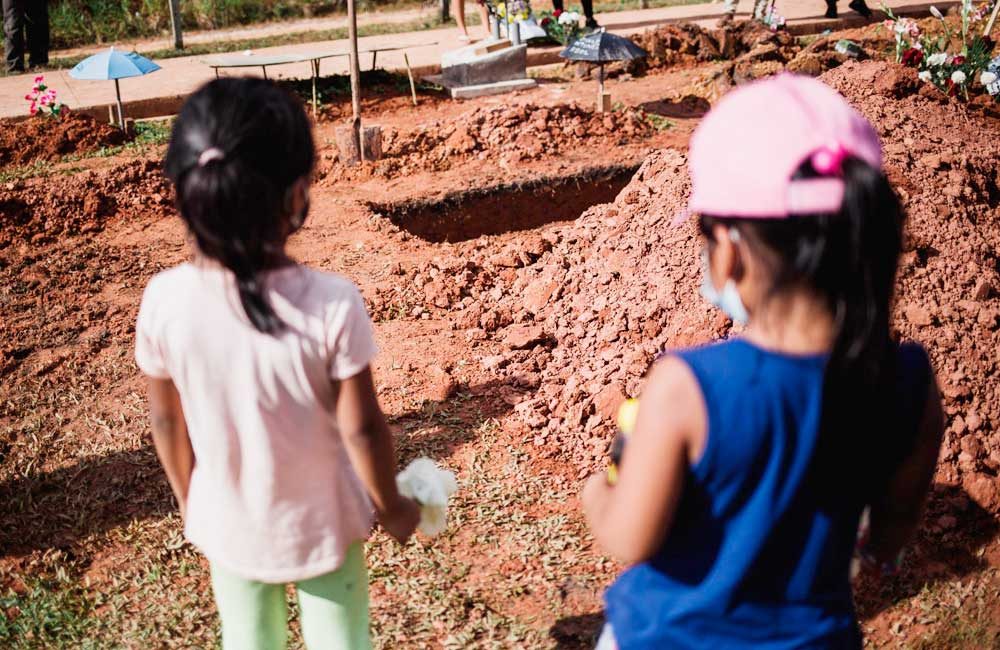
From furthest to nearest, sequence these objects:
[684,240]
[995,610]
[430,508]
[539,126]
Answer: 1. [539,126]
2. [684,240]
3. [995,610]
4. [430,508]

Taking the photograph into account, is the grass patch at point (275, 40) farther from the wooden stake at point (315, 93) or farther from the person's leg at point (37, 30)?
the wooden stake at point (315, 93)

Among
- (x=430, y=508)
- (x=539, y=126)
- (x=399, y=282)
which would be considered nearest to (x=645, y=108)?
(x=539, y=126)

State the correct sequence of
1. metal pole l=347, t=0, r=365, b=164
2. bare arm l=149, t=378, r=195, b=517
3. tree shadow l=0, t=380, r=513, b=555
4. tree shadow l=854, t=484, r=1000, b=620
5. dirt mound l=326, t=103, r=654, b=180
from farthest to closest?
dirt mound l=326, t=103, r=654, b=180 < metal pole l=347, t=0, r=365, b=164 < tree shadow l=0, t=380, r=513, b=555 < tree shadow l=854, t=484, r=1000, b=620 < bare arm l=149, t=378, r=195, b=517

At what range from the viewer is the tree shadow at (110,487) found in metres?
3.49

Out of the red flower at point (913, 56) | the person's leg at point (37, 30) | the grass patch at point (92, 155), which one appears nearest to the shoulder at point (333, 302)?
the grass patch at point (92, 155)

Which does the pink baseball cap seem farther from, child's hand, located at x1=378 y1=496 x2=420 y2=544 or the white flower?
the white flower

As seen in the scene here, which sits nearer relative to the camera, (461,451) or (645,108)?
(461,451)

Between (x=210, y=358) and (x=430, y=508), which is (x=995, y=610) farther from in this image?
(x=210, y=358)

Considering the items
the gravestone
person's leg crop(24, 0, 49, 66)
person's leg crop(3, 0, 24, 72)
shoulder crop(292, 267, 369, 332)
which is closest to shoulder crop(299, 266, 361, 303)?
shoulder crop(292, 267, 369, 332)

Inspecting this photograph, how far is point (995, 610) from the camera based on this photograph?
300 centimetres

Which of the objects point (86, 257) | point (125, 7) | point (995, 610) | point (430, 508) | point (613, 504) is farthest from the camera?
point (125, 7)

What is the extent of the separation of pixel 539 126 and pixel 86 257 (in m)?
3.79

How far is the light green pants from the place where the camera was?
1.80 metres

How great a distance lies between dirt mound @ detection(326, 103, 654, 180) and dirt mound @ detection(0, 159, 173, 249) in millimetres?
1434
